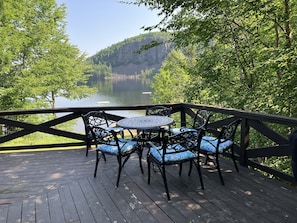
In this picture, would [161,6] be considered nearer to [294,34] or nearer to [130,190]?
[294,34]

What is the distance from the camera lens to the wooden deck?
2150mm

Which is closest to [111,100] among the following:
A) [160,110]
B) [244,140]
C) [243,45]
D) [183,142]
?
[243,45]

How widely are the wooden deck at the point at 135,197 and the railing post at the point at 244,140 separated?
0.64ft

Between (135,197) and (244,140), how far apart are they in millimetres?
1759

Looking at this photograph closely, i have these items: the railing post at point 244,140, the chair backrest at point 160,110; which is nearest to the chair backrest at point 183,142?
the railing post at point 244,140

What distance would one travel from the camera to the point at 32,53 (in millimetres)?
9695

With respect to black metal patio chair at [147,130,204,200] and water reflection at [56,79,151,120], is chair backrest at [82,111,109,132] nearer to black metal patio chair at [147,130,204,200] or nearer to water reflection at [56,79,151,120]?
black metal patio chair at [147,130,204,200]

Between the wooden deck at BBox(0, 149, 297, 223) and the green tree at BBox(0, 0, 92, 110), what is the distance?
5.91 metres

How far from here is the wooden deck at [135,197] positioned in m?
2.15

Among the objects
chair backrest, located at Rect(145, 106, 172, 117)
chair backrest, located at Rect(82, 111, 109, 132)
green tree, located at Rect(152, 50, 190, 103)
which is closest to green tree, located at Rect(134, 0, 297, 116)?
chair backrest, located at Rect(145, 106, 172, 117)

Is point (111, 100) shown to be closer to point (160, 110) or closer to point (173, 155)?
point (160, 110)

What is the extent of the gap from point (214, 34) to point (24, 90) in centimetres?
689

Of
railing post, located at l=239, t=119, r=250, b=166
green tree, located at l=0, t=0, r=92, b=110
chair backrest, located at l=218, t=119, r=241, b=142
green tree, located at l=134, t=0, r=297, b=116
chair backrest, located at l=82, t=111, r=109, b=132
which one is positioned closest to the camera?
chair backrest, located at l=218, t=119, r=241, b=142

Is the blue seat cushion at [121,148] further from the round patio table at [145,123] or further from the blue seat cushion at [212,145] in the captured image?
the blue seat cushion at [212,145]
